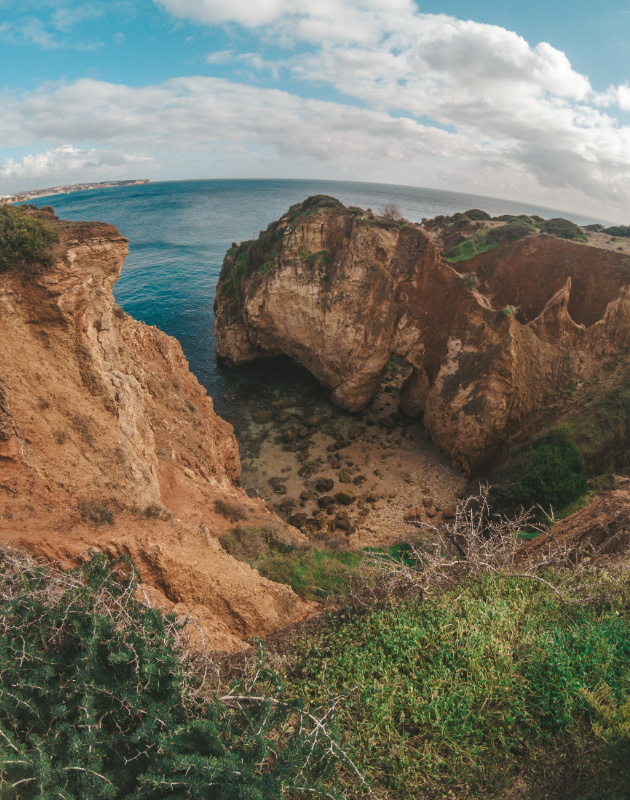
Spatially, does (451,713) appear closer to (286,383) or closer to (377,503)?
(377,503)

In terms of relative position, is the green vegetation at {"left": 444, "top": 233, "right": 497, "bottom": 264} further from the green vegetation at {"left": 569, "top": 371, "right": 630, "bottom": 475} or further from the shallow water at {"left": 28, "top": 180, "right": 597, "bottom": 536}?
the green vegetation at {"left": 569, "top": 371, "right": 630, "bottom": 475}

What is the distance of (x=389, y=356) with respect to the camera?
28.2 metres

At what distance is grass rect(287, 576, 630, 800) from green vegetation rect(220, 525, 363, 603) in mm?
4413

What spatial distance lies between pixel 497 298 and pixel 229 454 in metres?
23.1

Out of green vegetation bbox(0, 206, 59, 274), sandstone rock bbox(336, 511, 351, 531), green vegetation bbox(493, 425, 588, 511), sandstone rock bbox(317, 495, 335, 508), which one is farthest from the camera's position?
sandstone rock bbox(317, 495, 335, 508)

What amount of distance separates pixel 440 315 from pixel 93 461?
74.1ft

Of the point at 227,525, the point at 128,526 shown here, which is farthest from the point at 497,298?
the point at 128,526

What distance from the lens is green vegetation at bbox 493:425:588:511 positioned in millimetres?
17719

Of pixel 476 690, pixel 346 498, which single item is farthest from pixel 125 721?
pixel 346 498

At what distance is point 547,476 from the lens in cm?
1809

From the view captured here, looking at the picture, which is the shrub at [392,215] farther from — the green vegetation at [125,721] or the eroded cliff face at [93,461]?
the green vegetation at [125,721]

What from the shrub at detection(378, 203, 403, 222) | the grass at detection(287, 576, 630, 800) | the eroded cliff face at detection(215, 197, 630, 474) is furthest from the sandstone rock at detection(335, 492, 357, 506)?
the shrub at detection(378, 203, 403, 222)

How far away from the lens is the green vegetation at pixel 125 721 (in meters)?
3.78

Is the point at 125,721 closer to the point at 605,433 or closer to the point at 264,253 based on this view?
the point at 605,433
